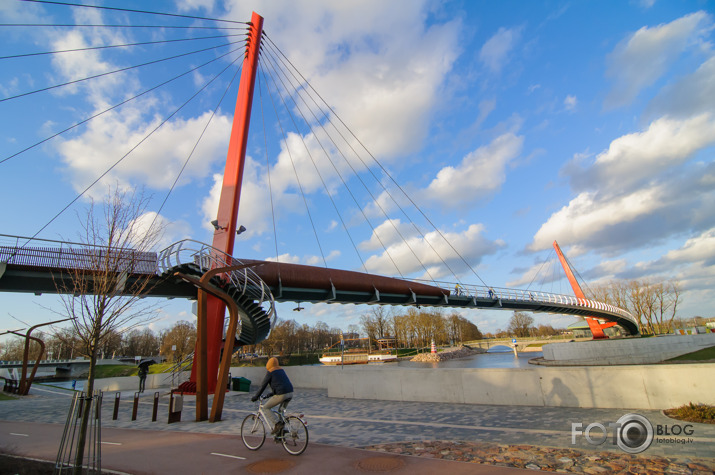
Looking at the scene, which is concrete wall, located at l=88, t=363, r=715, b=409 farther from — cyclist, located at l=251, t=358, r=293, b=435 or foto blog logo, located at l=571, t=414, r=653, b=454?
cyclist, located at l=251, t=358, r=293, b=435

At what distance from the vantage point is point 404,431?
8.60m

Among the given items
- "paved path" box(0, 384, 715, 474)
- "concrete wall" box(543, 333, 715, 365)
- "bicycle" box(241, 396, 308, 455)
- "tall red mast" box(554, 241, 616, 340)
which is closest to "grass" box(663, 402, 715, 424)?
"paved path" box(0, 384, 715, 474)

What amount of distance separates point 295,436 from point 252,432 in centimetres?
113

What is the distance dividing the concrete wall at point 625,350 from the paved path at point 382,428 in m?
28.7

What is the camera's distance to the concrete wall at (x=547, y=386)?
8.95 meters

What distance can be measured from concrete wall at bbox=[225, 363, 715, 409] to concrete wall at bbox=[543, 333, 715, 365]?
91.0 ft

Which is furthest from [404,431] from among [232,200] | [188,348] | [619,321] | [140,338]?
[140,338]

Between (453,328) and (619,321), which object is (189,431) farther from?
(453,328)

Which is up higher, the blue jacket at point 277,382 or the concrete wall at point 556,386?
the blue jacket at point 277,382

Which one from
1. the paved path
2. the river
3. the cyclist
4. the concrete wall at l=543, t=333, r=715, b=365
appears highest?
the cyclist

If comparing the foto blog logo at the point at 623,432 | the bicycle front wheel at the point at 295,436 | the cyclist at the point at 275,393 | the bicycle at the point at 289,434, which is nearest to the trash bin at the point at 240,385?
the bicycle at the point at 289,434

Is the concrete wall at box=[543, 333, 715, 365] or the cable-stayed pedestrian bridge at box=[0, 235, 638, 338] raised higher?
the cable-stayed pedestrian bridge at box=[0, 235, 638, 338]

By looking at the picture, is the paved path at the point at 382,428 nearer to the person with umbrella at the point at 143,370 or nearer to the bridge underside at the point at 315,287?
the bridge underside at the point at 315,287

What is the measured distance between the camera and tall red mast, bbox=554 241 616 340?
64375 millimetres
